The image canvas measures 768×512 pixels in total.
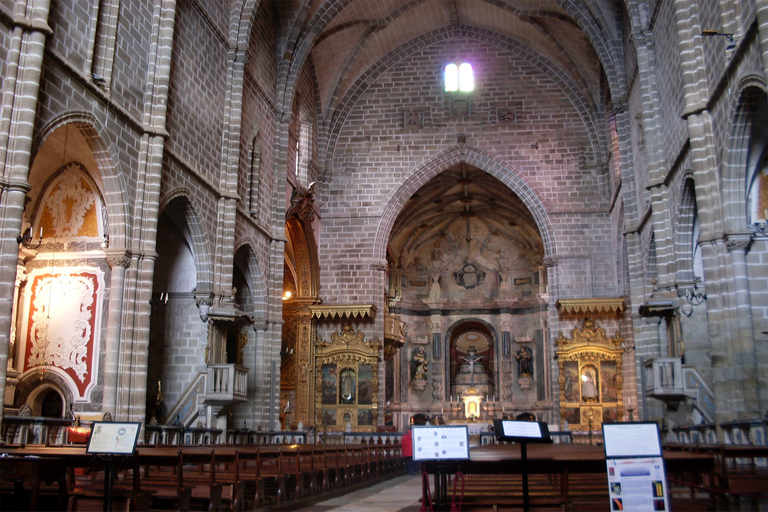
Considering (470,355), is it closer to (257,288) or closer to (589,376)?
(589,376)

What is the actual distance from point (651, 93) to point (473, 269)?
17993 mm

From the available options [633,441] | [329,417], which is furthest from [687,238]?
[329,417]

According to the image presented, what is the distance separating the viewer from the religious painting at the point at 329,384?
25.4 meters

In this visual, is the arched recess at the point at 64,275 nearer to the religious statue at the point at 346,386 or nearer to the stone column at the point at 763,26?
the stone column at the point at 763,26

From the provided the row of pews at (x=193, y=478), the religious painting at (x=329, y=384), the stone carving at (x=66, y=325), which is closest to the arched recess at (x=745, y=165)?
the row of pews at (x=193, y=478)

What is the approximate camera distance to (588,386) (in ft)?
81.8

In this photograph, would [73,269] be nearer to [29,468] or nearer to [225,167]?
[225,167]

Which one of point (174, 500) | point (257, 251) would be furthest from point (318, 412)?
point (174, 500)

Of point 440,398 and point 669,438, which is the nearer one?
point 669,438

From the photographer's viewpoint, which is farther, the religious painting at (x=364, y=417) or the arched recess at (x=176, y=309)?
the religious painting at (x=364, y=417)

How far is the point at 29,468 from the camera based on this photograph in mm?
6043

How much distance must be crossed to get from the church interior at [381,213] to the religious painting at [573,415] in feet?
0.39

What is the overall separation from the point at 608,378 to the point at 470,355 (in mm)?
10373

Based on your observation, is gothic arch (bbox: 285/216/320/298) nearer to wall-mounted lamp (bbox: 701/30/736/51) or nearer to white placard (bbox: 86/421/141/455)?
wall-mounted lamp (bbox: 701/30/736/51)
